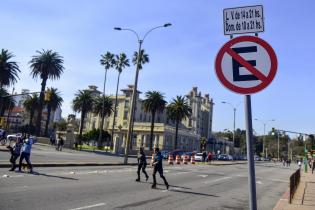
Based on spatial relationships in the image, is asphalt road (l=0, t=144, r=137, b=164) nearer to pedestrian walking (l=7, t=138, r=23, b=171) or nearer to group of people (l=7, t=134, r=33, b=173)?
pedestrian walking (l=7, t=138, r=23, b=171)

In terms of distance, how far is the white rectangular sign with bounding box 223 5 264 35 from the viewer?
4.46m

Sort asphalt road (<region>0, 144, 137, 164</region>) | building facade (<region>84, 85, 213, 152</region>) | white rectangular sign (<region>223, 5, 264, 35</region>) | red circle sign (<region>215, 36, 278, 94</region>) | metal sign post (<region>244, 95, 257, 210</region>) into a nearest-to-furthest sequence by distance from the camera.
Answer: metal sign post (<region>244, 95, 257, 210</region>) < red circle sign (<region>215, 36, 278, 94</region>) < white rectangular sign (<region>223, 5, 264, 35</region>) < asphalt road (<region>0, 144, 137, 164</region>) < building facade (<region>84, 85, 213, 152</region>)

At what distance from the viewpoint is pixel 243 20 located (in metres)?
4.55

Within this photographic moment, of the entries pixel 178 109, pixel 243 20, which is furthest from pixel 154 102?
pixel 243 20

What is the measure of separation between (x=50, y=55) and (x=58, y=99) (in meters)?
18.0

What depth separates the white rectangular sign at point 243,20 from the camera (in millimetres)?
4461

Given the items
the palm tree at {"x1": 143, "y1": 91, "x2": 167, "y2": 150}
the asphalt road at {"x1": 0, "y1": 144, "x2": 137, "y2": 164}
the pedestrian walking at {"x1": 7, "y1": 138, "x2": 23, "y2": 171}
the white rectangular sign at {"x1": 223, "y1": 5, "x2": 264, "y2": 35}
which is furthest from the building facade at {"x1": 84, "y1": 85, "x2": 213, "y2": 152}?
the white rectangular sign at {"x1": 223, "y1": 5, "x2": 264, "y2": 35}

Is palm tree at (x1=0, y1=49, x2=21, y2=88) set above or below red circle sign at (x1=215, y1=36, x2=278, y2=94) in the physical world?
above

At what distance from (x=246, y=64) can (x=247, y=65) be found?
0.05 feet

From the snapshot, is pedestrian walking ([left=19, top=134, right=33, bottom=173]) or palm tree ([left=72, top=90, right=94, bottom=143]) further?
palm tree ([left=72, top=90, right=94, bottom=143])

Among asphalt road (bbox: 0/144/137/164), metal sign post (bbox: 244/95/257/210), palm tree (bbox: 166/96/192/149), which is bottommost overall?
metal sign post (bbox: 244/95/257/210)

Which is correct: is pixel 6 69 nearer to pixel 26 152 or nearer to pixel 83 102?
pixel 83 102

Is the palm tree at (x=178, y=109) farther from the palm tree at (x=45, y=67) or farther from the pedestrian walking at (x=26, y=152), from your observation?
the pedestrian walking at (x=26, y=152)

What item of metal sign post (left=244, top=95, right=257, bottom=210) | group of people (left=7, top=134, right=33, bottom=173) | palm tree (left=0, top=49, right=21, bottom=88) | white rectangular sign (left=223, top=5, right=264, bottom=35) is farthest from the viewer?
palm tree (left=0, top=49, right=21, bottom=88)
